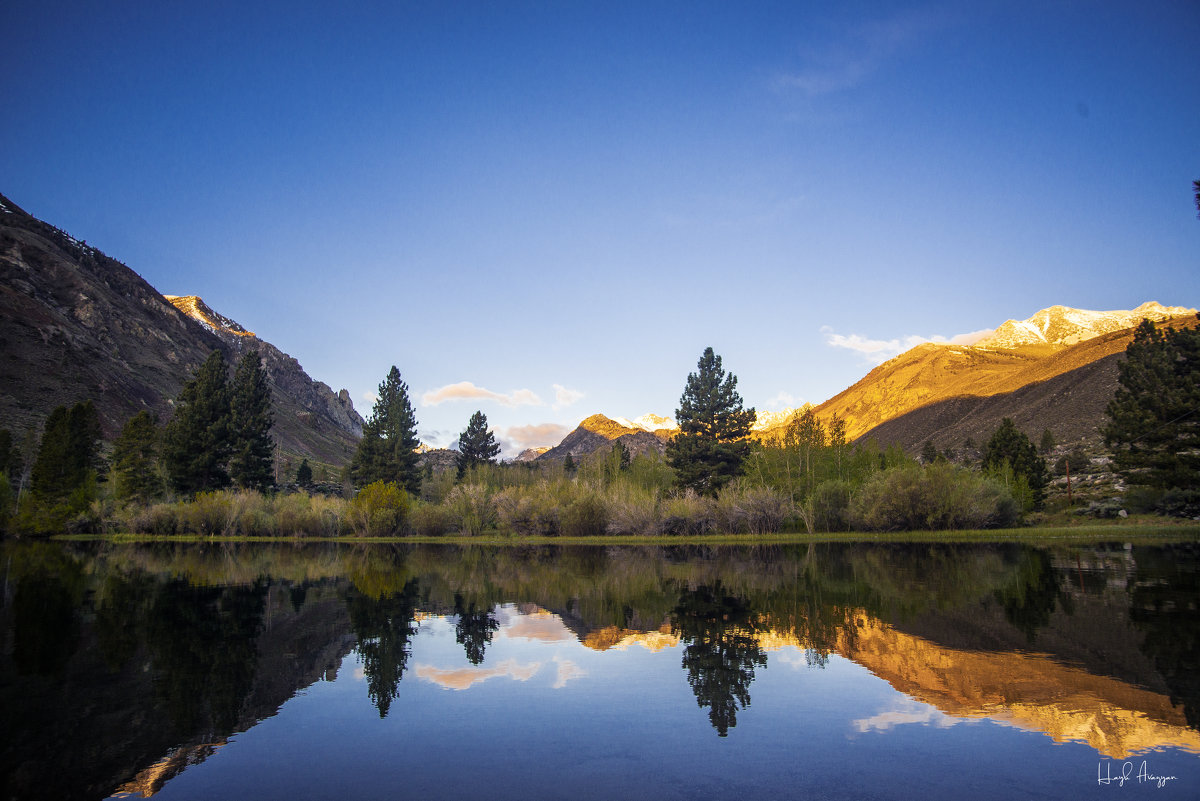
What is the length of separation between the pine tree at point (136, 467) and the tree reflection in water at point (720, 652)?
51426 mm

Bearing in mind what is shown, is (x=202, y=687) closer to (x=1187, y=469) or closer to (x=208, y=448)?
(x=1187, y=469)

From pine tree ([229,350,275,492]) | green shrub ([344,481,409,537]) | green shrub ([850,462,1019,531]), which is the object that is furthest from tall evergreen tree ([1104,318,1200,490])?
pine tree ([229,350,275,492])

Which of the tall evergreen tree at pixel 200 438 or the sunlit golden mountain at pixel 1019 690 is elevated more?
the tall evergreen tree at pixel 200 438

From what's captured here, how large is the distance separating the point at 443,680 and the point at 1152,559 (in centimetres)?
2529

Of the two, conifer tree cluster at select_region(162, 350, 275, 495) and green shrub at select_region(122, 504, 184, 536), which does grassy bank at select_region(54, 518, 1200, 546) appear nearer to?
green shrub at select_region(122, 504, 184, 536)

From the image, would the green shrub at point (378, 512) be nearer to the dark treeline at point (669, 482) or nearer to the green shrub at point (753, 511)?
the dark treeline at point (669, 482)

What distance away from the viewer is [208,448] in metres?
52.2

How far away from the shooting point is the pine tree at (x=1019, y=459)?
159 feet

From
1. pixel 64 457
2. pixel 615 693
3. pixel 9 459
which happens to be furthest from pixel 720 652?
pixel 9 459

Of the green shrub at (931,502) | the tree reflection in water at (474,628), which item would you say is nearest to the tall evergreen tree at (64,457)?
the tree reflection in water at (474,628)

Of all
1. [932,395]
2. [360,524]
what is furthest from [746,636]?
[932,395]

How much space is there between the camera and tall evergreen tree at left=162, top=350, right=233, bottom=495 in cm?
5156

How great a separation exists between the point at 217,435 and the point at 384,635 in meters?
49.0

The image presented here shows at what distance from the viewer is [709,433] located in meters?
51.4
